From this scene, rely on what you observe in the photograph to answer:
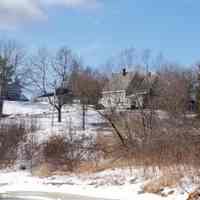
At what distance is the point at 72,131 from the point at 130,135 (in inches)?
236

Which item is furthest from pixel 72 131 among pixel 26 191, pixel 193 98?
pixel 26 191

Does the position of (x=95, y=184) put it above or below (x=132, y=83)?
below

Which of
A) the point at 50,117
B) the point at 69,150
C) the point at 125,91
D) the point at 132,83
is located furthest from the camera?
the point at 50,117

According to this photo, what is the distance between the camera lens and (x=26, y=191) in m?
17.6

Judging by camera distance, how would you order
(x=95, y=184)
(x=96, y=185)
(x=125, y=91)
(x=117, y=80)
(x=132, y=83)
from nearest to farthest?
1. (x=96, y=185)
2. (x=95, y=184)
3. (x=132, y=83)
4. (x=117, y=80)
5. (x=125, y=91)

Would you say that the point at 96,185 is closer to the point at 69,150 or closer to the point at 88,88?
the point at 69,150

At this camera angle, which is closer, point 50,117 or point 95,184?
point 95,184

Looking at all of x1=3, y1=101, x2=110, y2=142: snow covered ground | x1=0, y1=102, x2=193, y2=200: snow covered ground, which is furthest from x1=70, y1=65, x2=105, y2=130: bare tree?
x1=0, y1=102, x2=193, y2=200: snow covered ground

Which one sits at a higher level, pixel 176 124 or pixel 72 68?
pixel 72 68

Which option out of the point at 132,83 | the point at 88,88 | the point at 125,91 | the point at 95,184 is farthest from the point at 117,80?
the point at 95,184

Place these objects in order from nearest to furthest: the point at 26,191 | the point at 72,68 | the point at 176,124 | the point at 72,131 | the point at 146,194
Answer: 1. the point at 146,194
2. the point at 26,191
3. the point at 176,124
4. the point at 72,131
5. the point at 72,68

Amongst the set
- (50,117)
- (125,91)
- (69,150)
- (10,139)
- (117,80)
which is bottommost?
(69,150)

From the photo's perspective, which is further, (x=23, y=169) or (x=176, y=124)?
(x=176, y=124)

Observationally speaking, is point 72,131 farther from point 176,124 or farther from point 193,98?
point 193,98
